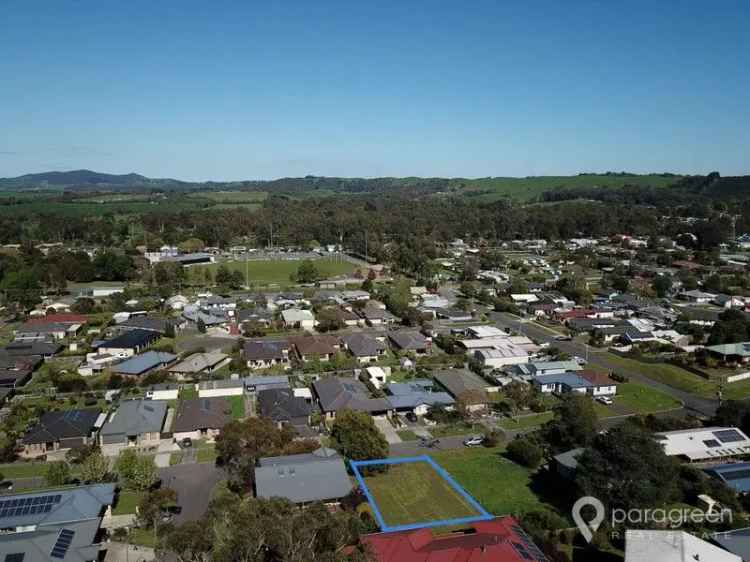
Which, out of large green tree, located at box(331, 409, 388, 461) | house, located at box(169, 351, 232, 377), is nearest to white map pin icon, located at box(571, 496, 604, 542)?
large green tree, located at box(331, 409, 388, 461)

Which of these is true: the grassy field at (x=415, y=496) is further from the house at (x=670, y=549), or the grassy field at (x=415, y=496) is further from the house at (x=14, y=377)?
the house at (x=14, y=377)

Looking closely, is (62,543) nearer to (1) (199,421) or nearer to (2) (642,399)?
(1) (199,421)

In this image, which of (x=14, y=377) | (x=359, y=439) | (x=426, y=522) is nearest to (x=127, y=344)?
(x=14, y=377)

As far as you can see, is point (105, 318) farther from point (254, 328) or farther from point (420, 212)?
point (420, 212)

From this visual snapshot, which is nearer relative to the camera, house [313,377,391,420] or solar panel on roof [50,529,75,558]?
solar panel on roof [50,529,75,558]

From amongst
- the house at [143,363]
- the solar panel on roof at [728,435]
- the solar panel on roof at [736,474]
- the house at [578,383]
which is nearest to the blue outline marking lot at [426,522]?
the solar panel on roof at [736,474]

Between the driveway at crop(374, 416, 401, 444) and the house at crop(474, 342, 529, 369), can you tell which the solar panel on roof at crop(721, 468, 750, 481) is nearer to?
the driveway at crop(374, 416, 401, 444)
